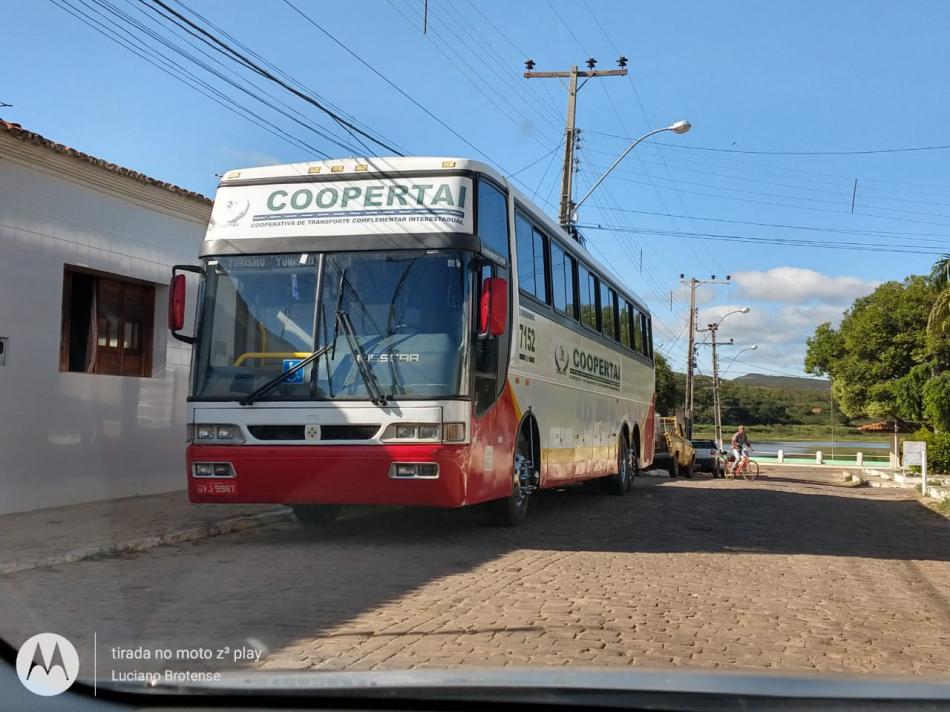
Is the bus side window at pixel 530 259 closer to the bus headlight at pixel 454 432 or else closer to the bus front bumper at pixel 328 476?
the bus headlight at pixel 454 432

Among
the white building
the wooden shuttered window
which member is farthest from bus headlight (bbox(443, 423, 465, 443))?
the wooden shuttered window

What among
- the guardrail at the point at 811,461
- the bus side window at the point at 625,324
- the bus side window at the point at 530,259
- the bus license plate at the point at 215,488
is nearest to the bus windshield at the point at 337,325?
the bus license plate at the point at 215,488

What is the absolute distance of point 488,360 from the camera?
31.6ft

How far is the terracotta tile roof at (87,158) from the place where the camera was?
451 inches

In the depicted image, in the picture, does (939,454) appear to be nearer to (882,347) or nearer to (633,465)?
(633,465)

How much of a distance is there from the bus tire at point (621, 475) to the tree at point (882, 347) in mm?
36966

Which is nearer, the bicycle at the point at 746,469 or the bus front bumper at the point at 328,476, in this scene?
the bus front bumper at the point at 328,476

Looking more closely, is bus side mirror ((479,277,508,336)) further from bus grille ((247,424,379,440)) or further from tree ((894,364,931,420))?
tree ((894,364,931,420))

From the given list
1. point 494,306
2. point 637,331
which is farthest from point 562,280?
point 637,331

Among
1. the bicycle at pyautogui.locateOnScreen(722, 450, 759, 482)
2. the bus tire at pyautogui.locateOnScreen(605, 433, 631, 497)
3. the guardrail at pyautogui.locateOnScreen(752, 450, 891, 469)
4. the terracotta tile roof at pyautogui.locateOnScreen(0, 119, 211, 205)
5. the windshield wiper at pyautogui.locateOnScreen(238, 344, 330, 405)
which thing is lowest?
the guardrail at pyautogui.locateOnScreen(752, 450, 891, 469)

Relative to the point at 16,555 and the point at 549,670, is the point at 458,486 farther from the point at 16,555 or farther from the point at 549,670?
the point at 549,670

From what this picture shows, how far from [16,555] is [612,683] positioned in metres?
7.43

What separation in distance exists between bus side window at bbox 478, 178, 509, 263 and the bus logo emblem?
2451mm

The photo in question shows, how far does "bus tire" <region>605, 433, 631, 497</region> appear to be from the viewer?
57.6ft
